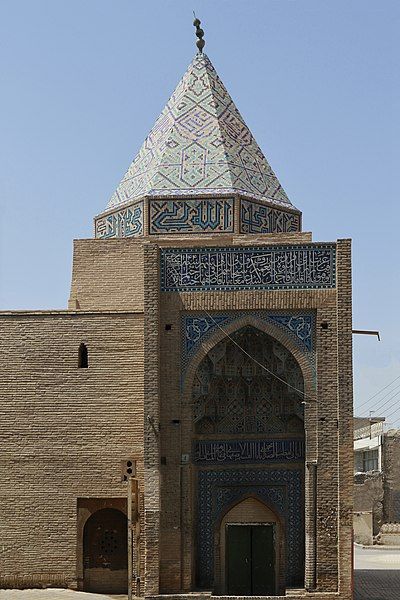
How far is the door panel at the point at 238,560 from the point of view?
1491 centimetres

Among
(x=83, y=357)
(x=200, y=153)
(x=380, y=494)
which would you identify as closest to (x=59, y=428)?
(x=83, y=357)

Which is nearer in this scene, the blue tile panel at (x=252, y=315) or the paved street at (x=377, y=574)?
the blue tile panel at (x=252, y=315)

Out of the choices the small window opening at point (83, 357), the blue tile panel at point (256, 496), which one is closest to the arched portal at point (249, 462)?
the blue tile panel at point (256, 496)

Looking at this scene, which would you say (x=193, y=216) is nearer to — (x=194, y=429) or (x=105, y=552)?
(x=194, y=429)

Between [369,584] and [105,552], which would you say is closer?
[105,552]

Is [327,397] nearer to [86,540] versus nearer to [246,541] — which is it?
[246,541]

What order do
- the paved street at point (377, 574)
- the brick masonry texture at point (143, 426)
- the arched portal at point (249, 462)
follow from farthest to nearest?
1. the paved street at point (377, 574)
2. the arched portal at point (249, 462)
3. the brick masonry texture at point (143, 426)

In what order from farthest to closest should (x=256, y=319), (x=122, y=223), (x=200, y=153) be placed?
(x=200, y=153) < (x=122, y=223) < (x=256, y=319)

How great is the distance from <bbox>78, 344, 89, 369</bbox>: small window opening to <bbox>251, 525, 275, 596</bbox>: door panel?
329 cm

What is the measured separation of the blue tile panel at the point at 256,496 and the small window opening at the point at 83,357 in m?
2.16

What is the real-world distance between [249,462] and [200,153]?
491 cm

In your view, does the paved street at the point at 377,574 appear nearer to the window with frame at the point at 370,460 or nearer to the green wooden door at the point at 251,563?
the green wooden door at the point at 251,563

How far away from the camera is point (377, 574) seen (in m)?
18.8

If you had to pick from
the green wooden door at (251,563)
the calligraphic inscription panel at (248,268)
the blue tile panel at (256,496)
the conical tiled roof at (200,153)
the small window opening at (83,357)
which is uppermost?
the conical tiled roof at (200,153)
